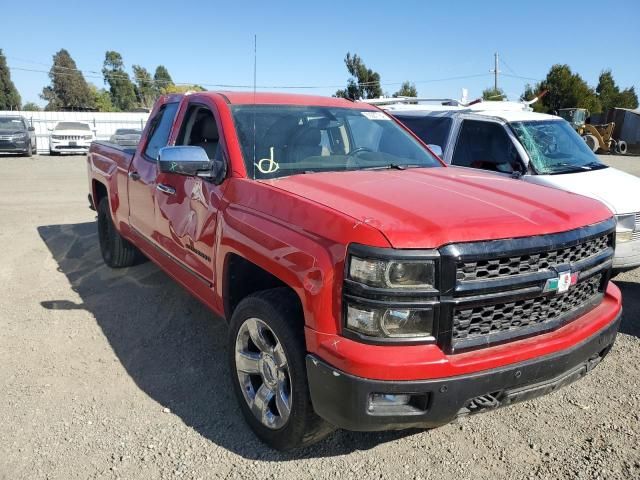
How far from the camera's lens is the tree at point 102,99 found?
89.2 meters

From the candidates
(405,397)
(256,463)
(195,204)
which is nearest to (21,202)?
(195,204)

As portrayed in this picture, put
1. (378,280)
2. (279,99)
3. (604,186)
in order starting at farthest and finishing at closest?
1. (604,186)
2. (279,99)
3. (378,280)

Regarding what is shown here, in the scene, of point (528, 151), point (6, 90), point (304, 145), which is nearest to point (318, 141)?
point (304, 145)

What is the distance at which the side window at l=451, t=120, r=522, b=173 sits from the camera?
607 cm

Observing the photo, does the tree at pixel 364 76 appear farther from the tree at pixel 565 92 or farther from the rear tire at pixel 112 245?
the rear tire at pixel 112 245

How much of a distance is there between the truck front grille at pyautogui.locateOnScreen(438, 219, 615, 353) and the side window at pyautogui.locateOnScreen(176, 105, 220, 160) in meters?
1.97

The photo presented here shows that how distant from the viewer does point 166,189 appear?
4039mm

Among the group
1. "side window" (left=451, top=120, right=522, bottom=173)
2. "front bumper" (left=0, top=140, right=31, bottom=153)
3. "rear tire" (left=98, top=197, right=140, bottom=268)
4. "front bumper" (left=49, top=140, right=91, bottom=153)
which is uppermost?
"side window" (left=451, top=120, right=522, bottom=173)

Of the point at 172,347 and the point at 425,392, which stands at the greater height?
the point at 425,392

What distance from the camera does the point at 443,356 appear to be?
91.7 inches

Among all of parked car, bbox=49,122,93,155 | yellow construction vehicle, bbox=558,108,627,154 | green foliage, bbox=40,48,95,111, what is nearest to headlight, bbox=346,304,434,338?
parked car, bbox=49,122,93,155

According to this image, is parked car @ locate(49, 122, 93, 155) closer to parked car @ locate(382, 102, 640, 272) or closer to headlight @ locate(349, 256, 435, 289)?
parked car @ locate(382, 102, 640, 272)

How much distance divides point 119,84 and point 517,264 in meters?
103

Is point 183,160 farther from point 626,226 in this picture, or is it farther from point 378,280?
point 626,226
